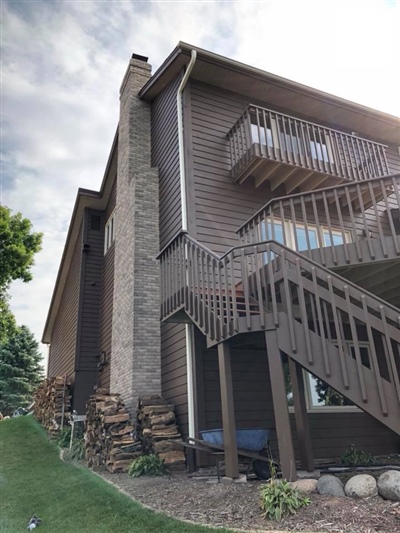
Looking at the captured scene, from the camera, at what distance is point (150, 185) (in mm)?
9766

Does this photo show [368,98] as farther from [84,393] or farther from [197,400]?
[84,393]

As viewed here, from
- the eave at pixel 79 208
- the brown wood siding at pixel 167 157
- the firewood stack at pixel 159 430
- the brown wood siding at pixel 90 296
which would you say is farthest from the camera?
the eave at pixel 79 208

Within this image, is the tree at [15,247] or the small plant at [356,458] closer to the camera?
the small plant at [356,458]

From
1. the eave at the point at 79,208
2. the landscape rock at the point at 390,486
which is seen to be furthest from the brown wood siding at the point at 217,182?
the landscape rock at the point at 390,486

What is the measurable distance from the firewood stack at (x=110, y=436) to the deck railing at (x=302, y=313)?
2.74m

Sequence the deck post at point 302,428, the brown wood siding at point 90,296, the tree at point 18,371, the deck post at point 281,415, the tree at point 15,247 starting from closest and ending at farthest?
the deck post at point 281,415 < the deck post at point 302,428 < the brown wood siding at point 90,296 < the tree at point 15,247 < the tree at point 18,371

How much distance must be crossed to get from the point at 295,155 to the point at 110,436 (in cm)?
676

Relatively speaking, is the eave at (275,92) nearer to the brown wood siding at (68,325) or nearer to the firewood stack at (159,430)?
the brown wood siding at (68,325)

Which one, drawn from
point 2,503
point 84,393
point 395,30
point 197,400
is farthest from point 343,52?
point 84,393

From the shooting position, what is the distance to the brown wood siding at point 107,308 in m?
11.5

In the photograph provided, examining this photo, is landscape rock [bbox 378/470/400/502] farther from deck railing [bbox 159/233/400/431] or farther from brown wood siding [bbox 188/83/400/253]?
brown wood siding [bbox 188/83/400/253]

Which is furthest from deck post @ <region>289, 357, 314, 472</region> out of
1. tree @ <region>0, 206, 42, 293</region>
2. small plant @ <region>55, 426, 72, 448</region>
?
tree @ <region>0, 206, 42, 293</region>

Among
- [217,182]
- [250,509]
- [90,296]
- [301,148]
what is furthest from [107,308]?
[250,509]

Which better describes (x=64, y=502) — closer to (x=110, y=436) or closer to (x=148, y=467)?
(x=148, y=467)
